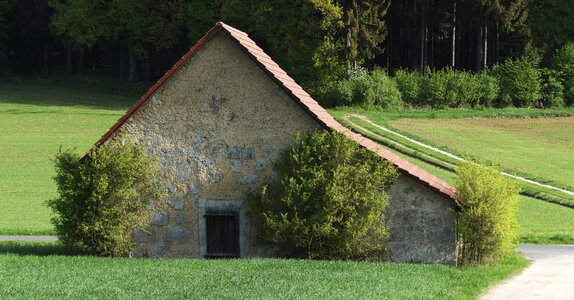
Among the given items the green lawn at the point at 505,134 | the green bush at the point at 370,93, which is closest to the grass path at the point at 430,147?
the green lawn at the point at 505,134

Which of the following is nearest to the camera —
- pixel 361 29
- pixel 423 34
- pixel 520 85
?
pixel 361 29

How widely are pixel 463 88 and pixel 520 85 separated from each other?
14.0ft

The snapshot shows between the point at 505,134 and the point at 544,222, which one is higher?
the point at 505,134

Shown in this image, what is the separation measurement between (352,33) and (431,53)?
1654 cm

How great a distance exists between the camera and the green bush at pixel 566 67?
6259cm

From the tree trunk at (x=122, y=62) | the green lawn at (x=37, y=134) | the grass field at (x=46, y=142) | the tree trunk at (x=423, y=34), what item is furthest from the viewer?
the tree trunk at (x=122, y=62)

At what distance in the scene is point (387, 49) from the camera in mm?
72938

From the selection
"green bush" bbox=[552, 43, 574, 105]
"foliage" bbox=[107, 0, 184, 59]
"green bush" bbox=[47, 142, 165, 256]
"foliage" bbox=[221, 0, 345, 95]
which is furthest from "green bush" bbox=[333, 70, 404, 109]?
"green bush" bbox=[47, 142, 165, 256]

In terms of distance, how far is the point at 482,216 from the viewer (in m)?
18.8

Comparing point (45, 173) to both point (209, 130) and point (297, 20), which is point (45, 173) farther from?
point (297, 20)

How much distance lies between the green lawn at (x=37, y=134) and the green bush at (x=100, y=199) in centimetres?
595

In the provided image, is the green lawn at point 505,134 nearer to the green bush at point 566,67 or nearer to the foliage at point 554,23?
the green bush at point 566,67

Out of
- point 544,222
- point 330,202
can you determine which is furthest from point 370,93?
point 330,202

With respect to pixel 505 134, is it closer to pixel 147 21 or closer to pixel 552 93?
pixel 552 93
